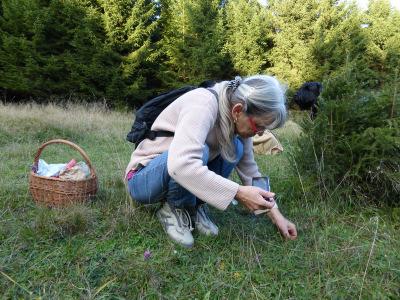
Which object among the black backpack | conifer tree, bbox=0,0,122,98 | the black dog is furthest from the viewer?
conifer tree, bbox=0,0,122,98

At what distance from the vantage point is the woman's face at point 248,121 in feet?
5.95

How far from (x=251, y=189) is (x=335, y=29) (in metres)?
15.4

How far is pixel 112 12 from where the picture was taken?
12.6 metres

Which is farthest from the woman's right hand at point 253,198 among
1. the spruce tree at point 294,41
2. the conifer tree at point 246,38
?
the spruce tree at point 294,41

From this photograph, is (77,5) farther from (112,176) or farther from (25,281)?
(25,281)

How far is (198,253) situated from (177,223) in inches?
9.4

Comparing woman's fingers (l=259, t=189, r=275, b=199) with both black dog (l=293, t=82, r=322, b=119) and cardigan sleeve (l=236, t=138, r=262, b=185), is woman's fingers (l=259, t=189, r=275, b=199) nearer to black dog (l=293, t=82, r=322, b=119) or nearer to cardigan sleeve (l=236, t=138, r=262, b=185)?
cardigan sleeve (l=236, t=138, r=262, b=185)

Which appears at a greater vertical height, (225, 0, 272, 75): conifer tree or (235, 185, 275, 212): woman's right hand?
(235, 185, 275, 212): woman's right hand

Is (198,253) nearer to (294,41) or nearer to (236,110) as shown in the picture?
(236,110)

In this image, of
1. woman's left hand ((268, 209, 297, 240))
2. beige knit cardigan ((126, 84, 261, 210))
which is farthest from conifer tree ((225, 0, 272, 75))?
beige knit cardigan ((126, 84, 261, 210))

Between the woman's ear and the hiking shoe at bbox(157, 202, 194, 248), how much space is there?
71 centimetres

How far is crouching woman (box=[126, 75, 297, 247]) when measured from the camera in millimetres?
1682

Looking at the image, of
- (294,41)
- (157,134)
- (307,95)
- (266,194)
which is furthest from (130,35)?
(266,194)

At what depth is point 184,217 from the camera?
220cm
